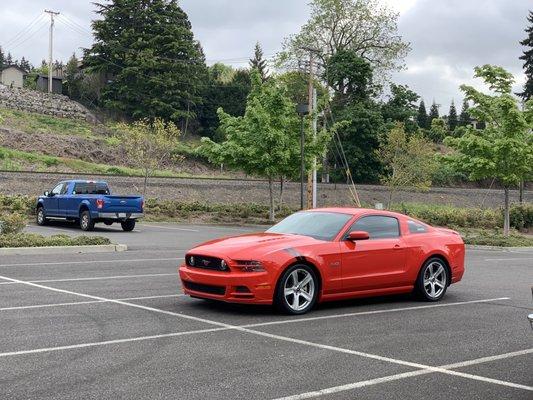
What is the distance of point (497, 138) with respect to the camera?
26.2 meters

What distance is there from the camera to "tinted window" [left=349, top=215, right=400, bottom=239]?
9812mm

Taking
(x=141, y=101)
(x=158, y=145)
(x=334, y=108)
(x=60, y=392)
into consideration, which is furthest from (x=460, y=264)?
(x=141, y=101)

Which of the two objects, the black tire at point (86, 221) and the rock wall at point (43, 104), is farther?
the rock wall at point (43, 104)

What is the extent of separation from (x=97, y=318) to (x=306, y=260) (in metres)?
2.77

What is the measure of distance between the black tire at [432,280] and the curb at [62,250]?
8998 mm

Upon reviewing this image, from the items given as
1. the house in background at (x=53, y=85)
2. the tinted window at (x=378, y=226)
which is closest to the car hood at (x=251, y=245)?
the tinted window at (x=378, y=226)

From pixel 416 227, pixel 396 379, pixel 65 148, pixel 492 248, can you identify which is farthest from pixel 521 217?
pixel 65 148

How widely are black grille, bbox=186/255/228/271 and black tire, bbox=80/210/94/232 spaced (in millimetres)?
15066

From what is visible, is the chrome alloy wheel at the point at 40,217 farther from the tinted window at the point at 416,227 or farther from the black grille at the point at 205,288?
the tinted window at the point at 416,227

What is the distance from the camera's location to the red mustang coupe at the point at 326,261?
857cm

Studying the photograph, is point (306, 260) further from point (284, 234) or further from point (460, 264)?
point (460, 264)

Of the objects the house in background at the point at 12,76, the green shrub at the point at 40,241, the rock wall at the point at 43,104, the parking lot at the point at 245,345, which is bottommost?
the parking lot at the point at 245,345

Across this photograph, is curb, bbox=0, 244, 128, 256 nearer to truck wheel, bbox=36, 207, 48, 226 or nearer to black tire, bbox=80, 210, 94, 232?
black tire, bbox=80, 210, 94, 232

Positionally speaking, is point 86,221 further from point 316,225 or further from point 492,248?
point 316,225
